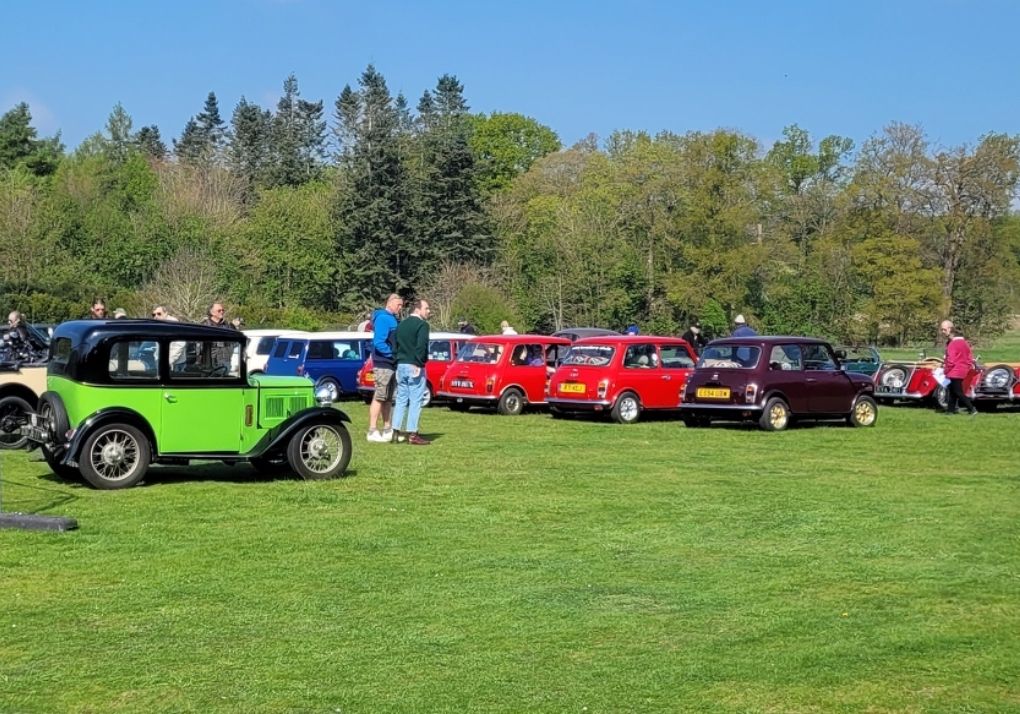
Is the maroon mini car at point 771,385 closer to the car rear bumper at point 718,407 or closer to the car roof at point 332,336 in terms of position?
the car rear bumper at point 718,407

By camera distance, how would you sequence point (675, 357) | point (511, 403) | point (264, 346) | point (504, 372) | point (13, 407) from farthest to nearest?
1. point (264, 346)
2. point (511, 403)
3. point (504, 372)
4. point (675, 357)
5. point (13, 407)

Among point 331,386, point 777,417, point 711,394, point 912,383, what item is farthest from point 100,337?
point 912,383

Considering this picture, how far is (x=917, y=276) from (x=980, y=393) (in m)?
30.8

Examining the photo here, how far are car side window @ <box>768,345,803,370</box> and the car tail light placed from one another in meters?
0.60

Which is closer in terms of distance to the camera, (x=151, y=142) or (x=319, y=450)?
(x=319, y=450)

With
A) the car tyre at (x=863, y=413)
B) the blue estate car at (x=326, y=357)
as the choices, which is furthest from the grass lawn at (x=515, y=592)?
A: the blue estate car at (x=326, y=357)

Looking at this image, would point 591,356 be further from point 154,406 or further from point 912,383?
point 154,406

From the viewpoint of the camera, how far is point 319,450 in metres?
14.6

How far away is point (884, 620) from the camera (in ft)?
26.0

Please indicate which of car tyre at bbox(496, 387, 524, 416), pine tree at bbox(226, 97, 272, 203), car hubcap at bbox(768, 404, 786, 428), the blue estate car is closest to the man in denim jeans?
car hubcap at bbox(768, 404, 786, 428)

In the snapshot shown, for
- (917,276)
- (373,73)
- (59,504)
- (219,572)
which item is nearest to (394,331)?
(59,504)

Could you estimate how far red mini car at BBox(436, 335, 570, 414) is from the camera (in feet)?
84.4

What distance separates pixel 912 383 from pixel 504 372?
8.89m

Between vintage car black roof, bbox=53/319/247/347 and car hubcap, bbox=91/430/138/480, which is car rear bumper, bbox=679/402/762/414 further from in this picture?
car hubcap, bbox=91/430/138/480
